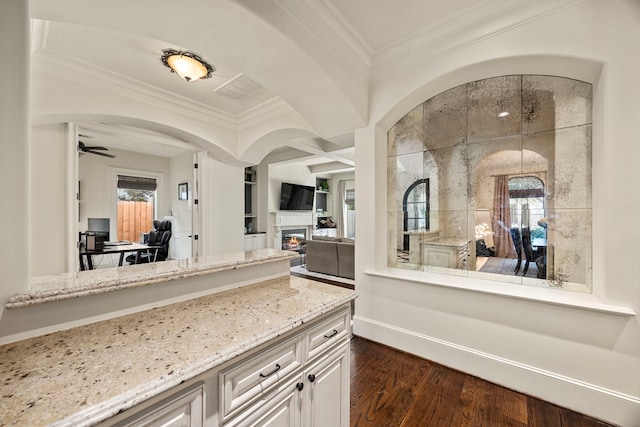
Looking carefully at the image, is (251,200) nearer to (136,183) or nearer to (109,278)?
(136,183)

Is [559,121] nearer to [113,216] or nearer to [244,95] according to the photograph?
[244,95]

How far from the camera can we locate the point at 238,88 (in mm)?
3240

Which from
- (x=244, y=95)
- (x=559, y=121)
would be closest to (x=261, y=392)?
(x=559, y=121)

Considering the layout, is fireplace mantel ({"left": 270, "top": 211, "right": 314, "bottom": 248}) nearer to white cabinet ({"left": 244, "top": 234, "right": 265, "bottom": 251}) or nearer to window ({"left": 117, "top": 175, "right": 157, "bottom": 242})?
white cabinet ({"left": 244, "top": 234, "right": 265, "bottom": 251})

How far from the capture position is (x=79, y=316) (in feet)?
3.35

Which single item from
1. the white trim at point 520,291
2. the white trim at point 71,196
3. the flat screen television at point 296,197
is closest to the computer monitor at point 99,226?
→ the white trim at point 71,196

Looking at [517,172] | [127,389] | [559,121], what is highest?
[559,121]

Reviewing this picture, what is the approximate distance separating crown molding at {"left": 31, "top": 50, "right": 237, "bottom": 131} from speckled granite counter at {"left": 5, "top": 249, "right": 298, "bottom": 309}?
2615 millimetres

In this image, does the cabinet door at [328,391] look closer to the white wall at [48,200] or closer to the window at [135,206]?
the white wall at [48,200]

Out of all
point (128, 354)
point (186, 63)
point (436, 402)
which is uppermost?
point (186, 63)

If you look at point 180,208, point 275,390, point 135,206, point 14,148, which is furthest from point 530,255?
point 135,206

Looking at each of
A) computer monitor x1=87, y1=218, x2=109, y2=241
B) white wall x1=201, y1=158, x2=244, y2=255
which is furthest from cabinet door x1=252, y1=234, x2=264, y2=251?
computer monitor x1=87, y1=218, x2=109, y2=241

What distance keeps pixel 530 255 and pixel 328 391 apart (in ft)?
6.40

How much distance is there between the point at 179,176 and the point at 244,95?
4413 millimetres
